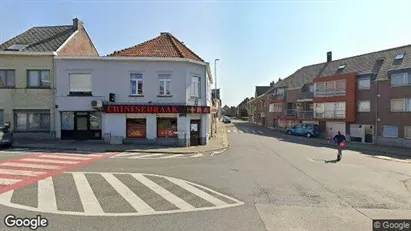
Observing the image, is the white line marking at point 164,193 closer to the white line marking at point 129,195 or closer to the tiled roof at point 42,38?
the white line marking at point 129,195

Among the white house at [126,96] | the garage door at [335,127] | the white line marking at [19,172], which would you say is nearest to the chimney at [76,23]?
the white house at [126,96]

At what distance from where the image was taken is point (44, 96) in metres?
19.9

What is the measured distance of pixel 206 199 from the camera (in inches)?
285

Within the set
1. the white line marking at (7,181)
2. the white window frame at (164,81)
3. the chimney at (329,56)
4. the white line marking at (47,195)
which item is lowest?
the white line marking at (47,195)

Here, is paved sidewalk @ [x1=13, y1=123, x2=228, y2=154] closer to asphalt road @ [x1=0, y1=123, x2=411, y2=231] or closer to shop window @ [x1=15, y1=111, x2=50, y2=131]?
shop window @ [x1=15, y1=111, x2=50, y2=131]

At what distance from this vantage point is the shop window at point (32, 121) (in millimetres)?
20109

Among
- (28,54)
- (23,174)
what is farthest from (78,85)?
(23,174)

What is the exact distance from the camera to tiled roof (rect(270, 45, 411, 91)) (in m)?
28.2

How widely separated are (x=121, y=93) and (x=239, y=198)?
1440 cm

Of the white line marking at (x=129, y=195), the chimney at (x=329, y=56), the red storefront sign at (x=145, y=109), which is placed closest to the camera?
the white line marking at (x=129, y=195)

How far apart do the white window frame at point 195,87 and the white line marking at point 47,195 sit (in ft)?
42.1

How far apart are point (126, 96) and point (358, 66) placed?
87.0 ft

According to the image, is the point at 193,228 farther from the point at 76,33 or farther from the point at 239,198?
the point at 76,33

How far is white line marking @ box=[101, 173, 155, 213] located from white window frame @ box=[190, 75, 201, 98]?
11.8m
